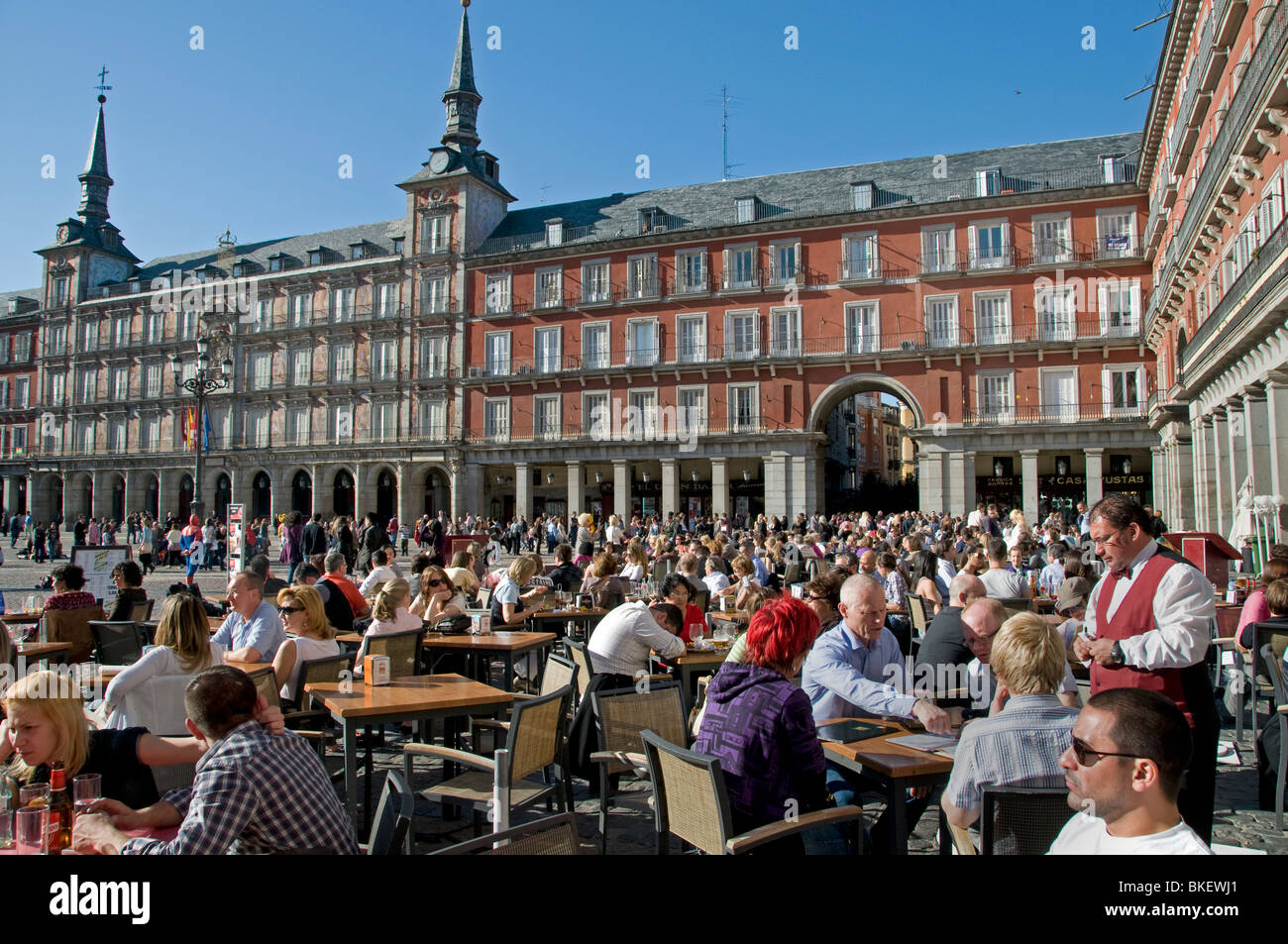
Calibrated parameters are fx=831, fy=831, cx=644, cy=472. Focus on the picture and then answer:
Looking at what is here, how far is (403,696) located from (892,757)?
279cm

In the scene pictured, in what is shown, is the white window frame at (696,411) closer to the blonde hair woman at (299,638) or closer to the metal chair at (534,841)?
the blonde hair woman at (299,638)

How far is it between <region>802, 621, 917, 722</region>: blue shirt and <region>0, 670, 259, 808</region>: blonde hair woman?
270cm

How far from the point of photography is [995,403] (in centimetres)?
3133

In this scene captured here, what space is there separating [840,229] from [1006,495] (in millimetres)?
12359

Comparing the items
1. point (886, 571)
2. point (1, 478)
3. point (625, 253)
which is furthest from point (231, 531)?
point (1, 478)

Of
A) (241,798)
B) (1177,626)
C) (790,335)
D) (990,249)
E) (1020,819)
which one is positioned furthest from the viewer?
(790,335)

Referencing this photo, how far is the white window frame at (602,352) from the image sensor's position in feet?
120

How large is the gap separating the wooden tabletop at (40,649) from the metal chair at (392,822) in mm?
5659

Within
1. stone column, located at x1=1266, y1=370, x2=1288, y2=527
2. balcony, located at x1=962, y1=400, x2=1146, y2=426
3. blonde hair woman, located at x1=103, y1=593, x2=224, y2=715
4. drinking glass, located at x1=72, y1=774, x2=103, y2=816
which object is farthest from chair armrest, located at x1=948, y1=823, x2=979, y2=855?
balcony, located at x1=962, y1=400, x2=1146, y2=426

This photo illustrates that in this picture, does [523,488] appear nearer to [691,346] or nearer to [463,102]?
[691,346]

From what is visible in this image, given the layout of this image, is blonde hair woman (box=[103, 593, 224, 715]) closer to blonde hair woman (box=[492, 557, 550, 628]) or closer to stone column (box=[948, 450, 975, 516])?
blonde hair woman (box=[492, 557, 550, 628])

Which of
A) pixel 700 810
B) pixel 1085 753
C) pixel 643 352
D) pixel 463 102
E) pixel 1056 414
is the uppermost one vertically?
pixel 463 102

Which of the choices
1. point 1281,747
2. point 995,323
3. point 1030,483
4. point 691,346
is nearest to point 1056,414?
point 1030,483
